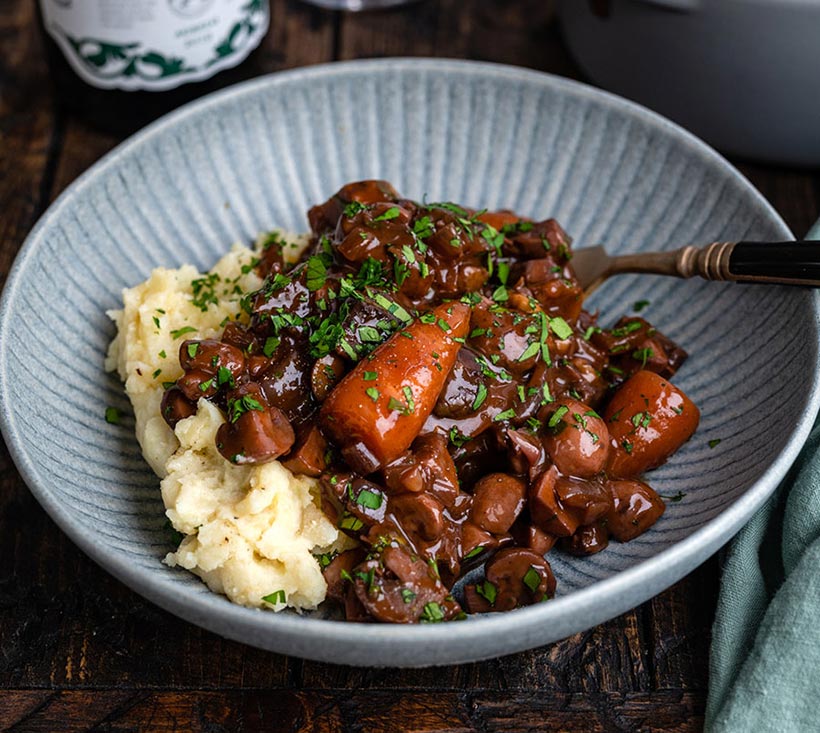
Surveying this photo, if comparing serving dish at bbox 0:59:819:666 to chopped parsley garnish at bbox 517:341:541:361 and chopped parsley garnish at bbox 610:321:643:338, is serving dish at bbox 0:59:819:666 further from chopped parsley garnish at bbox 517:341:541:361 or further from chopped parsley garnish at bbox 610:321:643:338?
chopped parsley garnish at bbox 517:341:541:361

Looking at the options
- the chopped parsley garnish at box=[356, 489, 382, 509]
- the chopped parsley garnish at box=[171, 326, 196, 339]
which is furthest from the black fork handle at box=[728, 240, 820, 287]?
the chopped parsley garnish at box=[171, 326, 196, 339]

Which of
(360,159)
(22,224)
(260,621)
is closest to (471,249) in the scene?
(360,159)

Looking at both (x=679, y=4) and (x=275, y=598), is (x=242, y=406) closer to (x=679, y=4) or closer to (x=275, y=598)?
(x=275, y=598)

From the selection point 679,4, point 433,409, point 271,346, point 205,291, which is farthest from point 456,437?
point 679,4

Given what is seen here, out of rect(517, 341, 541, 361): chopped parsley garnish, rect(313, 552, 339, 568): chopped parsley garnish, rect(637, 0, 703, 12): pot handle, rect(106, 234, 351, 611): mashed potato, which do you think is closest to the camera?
rect(106, 234, 351, 611): mashed potato

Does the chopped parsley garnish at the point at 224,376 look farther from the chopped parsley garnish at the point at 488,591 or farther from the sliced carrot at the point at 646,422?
the sliced carrot at the point at 646,422

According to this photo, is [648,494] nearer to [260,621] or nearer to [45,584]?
[260,621]
